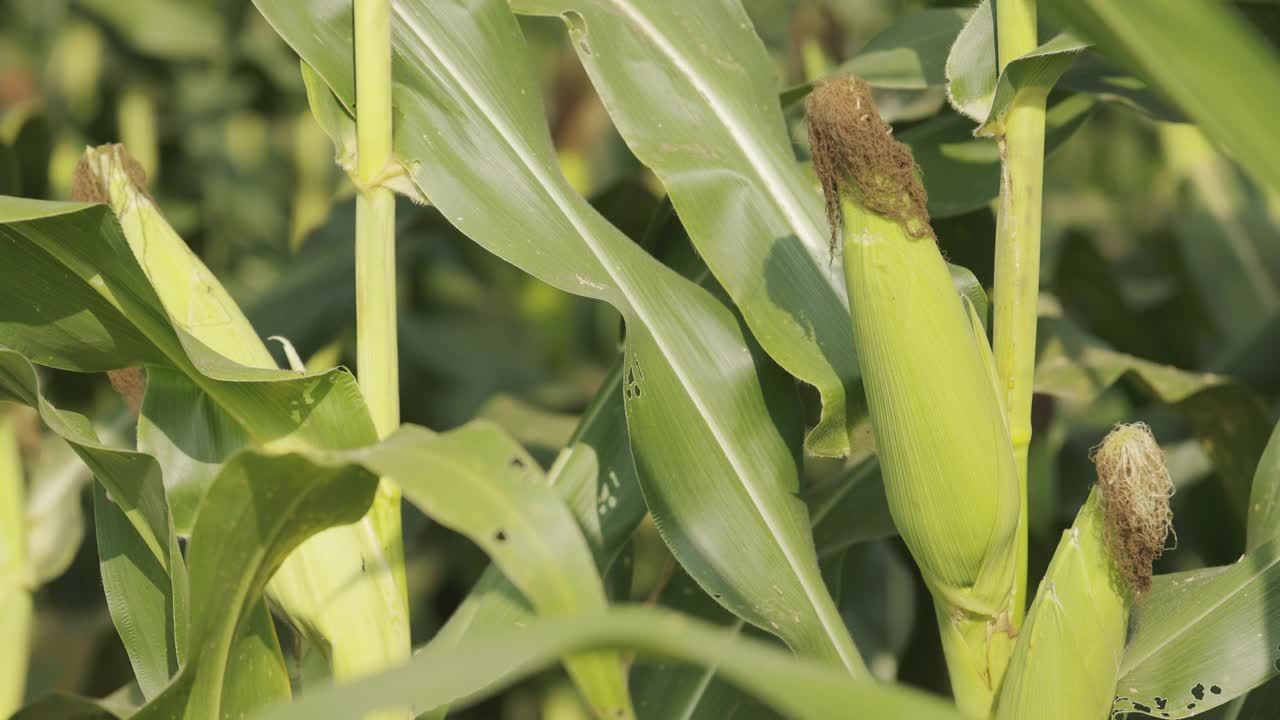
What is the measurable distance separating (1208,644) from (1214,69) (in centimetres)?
50

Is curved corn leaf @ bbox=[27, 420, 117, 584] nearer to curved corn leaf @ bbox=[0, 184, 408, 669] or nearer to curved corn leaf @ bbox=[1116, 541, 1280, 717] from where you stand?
curved corn leaf @ bbox=[0, 184, 408, 669]

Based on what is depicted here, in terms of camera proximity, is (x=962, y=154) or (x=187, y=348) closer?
(x=187, y=348)

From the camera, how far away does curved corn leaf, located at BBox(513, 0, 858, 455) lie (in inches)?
33.5

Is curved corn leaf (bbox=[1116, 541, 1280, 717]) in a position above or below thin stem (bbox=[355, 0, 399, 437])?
below

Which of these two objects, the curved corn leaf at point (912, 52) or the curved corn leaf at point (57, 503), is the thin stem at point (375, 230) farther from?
the curved corn leaf at point (57, 503)

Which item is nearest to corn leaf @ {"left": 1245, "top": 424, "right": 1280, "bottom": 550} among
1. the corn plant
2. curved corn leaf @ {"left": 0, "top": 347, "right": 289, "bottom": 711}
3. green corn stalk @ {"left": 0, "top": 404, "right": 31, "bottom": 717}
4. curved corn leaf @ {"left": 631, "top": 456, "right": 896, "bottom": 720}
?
the corn plant

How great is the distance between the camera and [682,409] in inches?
33.1

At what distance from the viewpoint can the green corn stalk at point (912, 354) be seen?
2.19 ft

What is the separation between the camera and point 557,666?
161 centimetres

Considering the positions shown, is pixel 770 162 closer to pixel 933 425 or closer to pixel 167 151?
pixel 933 425

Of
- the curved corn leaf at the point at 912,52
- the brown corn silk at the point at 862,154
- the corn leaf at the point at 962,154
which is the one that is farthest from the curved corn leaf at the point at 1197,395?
the brown corn silk at the point at 862,154

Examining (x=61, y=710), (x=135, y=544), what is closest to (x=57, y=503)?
(x=61, y=710)

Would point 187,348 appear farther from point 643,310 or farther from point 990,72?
point 990,72

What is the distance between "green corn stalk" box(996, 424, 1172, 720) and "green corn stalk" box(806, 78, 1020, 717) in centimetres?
5
